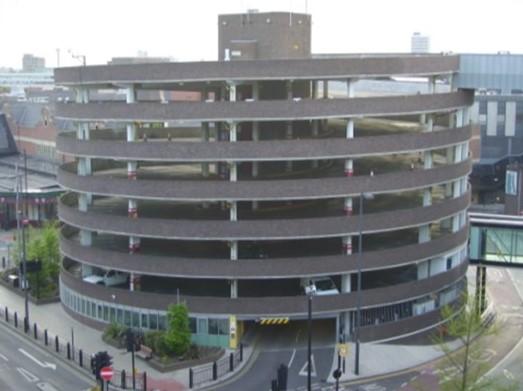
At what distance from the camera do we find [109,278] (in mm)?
60156

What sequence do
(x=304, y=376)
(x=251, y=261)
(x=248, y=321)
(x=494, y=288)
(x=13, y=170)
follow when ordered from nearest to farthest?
(x=304, y=376) → (x=251, y=261) → (x=248, y=321) → (x=494, y=288) → (x=13, y=170)

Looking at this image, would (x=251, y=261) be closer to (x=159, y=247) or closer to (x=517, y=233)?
(x=159, y=247)

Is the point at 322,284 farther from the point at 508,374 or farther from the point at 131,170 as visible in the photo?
the point at 131,170

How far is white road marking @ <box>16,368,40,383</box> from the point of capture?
159 feet

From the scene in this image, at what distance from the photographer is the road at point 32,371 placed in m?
47.5

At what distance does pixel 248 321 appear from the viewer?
188ft

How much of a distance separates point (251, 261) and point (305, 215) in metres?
6.48

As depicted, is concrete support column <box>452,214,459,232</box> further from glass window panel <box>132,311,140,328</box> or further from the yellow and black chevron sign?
glass window panel <box>132,311,140,328</box>

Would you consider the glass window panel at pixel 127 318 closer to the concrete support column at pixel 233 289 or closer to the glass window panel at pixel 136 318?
the glass window panel at pixel 136 318

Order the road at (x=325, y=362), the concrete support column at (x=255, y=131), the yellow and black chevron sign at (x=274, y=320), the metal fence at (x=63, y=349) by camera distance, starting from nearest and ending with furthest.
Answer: the metal fence at (x=63, y=349) → the road at (x=325, y=362) → the yellow and black chevron sign at (x=274, y=320) → the concrete support column at (x=255, y=131)

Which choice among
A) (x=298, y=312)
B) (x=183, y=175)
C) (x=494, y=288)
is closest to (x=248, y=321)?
(x=298, y=312)

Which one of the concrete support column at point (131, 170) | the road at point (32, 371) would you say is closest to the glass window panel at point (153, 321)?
the road at point (32, 371)

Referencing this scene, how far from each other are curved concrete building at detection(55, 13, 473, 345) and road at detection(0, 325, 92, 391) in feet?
20.3

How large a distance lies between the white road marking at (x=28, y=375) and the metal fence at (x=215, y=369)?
9.94 m
